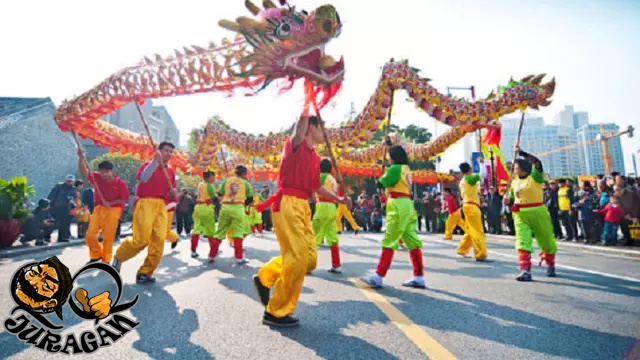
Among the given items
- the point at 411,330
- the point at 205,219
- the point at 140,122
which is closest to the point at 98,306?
the point at 411,330

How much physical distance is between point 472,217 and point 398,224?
3.08 metres

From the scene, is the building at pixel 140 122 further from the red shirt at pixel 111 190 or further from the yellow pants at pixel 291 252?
the yellow pants at pixel 291 252

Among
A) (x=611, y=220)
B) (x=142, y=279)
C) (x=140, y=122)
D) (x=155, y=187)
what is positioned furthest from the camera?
(x=140, y=122)

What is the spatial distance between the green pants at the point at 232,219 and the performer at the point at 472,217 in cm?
443

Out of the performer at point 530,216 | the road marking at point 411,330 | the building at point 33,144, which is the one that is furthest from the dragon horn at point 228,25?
the building at point 33,144

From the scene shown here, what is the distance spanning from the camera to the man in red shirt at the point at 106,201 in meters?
5.99

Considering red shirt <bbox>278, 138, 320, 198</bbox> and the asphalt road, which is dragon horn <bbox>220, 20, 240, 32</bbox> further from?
the asphalt road

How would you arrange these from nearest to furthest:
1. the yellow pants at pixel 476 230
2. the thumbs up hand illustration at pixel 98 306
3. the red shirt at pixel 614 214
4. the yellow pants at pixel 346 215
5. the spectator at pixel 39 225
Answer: the thumbs up hand illustration at pixel 98 306, the yellow pants at pixel 476 230, the red shirt at pixel 614 214, the yellow pants at pixel 346 215, the spectator at pixel 39 225

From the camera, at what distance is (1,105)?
27.3 meters

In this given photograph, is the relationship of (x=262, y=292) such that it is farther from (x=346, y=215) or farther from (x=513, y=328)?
(x=346, y=215)

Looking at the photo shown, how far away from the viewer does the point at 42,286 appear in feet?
9.46

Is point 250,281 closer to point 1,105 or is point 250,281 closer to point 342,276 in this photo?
point 342,276

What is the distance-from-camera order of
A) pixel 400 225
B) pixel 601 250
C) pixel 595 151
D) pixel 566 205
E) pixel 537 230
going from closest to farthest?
1. pixel 400 225
2. pixel 537 230
3. pixel 601 250
4. pixel 566 205
5. pixel 595 151

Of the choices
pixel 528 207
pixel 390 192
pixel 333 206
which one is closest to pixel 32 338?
pixel 390 192
